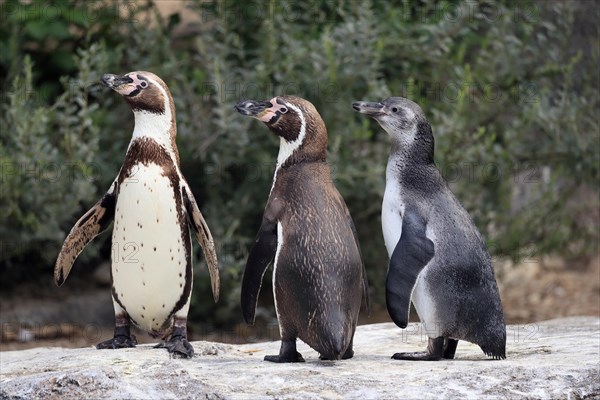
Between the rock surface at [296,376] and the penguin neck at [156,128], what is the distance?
0.80m

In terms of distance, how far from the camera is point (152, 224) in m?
4.18

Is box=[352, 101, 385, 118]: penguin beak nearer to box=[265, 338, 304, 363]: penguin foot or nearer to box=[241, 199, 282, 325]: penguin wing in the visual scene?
box=[241, 199, 282, 325]: penguin wing

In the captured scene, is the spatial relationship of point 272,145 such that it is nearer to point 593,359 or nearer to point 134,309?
point 134,309

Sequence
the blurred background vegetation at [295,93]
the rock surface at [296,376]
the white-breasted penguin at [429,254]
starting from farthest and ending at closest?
the blurred background vegetation at [295,93], the white-breasted penguin at [429,254], the rock surface at [296,376]

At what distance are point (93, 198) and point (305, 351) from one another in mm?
2263

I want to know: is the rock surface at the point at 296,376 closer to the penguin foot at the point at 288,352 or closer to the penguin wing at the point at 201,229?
the penguin foot at the point at 288,352

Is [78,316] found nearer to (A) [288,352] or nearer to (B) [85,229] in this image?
(B) [85,229]

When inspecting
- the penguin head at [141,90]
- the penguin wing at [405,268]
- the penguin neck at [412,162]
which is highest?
the penguin head at [141,90]

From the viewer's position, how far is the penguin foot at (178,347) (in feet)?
13.8

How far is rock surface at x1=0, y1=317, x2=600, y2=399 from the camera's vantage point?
3.62 metres

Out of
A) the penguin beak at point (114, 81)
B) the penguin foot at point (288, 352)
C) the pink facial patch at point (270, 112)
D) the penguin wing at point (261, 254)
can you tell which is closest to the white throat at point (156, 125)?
the penguin beak at point (114, 81)

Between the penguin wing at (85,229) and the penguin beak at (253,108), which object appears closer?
the penguin beak at (253,108)

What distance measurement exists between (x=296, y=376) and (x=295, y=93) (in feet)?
9.51

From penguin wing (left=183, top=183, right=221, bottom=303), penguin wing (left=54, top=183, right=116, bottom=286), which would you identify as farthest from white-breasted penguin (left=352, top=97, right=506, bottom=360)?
penguin wing (left=54, top=183, right=116, bottom=286)
